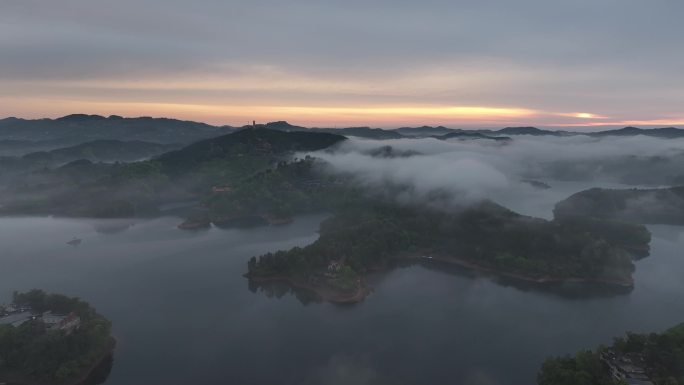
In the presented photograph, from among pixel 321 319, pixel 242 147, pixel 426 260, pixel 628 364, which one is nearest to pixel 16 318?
pixel 321 319

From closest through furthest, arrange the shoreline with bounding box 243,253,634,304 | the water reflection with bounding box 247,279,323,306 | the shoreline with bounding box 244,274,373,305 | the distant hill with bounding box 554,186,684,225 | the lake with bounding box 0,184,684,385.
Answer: the lake with bounding box 0,184,684,385, the shoreline with bounding box 244,274,373,305, the shoreline with bounding box 243,253,634,304, the water reflection with bounding box 247,279,323,306, the distant hill with bounding box 554,186,684,225

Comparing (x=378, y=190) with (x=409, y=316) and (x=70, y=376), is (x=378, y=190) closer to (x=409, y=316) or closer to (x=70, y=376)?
(x=409, y=316)

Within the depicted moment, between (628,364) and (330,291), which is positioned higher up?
(628,364)

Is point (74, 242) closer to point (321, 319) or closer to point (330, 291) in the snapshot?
point (330, 291)

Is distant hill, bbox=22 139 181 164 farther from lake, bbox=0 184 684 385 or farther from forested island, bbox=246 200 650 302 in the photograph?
forested island, bbox=246 200 650 302

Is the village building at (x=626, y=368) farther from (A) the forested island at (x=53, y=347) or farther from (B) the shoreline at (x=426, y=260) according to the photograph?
(A) the forested island at (x=53, y=347)

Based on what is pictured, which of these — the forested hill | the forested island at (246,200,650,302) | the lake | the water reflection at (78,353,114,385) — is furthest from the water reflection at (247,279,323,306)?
the forested hill

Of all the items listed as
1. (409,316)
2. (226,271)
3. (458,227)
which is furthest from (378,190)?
(409,316)
